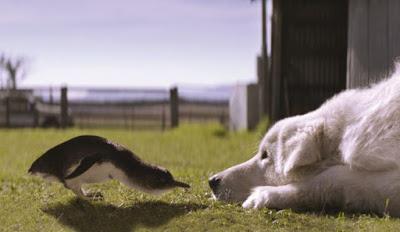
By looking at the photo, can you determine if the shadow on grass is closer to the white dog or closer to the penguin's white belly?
the penguin's white belly

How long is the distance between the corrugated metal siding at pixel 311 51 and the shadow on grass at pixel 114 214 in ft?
23.9

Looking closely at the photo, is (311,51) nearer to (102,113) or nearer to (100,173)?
(100,173)

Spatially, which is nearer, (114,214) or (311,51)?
(114,214)

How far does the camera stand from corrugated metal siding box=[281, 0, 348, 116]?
1240 cm

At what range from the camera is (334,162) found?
5.09m

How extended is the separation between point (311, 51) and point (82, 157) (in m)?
7.93

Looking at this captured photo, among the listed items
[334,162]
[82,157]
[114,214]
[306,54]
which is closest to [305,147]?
[334,162]

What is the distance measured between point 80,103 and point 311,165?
23.1 m

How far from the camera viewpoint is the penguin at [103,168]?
210 inches

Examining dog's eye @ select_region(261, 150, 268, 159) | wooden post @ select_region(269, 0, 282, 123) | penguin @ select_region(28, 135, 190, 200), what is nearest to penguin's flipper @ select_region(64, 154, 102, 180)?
penguin @ select_region(28, 135, 190, 200)

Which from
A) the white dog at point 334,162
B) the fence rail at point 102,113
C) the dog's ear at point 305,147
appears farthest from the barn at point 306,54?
the fence rail at point 102,113

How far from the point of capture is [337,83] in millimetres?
12719

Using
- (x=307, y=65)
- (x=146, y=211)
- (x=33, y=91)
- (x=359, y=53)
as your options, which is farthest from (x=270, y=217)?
(x=33, y=91)

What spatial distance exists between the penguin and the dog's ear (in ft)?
3.01
